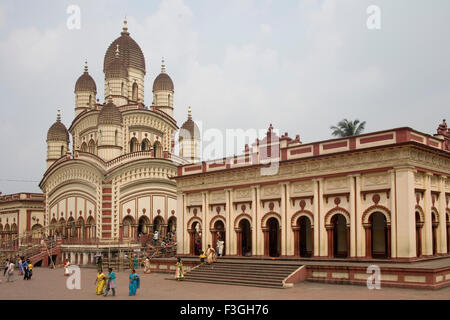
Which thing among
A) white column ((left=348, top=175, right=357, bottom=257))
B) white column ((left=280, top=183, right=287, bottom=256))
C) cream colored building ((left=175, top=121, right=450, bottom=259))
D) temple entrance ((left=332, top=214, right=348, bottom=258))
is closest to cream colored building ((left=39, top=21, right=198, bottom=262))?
cream colored building ((left=175, top=121, right=450, bottom=259))

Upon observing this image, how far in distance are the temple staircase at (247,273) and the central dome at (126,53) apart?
26.8m

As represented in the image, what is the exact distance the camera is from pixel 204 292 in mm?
20656

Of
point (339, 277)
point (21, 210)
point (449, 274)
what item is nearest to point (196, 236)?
point (339, 277)

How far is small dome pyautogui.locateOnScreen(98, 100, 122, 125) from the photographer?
4188 cm

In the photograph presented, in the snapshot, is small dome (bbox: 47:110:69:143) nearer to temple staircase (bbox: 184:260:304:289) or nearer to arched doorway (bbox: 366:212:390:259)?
temple staircase (bbox: 184:260:304:289)

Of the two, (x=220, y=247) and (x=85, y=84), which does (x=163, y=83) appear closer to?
(x=85, y=84)

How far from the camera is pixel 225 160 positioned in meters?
30.0

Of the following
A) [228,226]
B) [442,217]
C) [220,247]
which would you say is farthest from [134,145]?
[442,217]

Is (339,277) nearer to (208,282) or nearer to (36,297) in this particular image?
(208,282)

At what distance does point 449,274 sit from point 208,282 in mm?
10307

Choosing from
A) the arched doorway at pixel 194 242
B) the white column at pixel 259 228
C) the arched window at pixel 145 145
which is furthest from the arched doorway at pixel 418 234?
the arched window at pixel 145 145

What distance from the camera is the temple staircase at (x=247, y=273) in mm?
22297

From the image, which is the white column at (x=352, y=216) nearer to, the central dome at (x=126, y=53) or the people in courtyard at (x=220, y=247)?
the people in courtyard at (x=220, y=247)

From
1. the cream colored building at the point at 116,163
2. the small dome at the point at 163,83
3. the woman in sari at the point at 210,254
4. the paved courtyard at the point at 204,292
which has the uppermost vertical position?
the small dome at the point at 163,83
